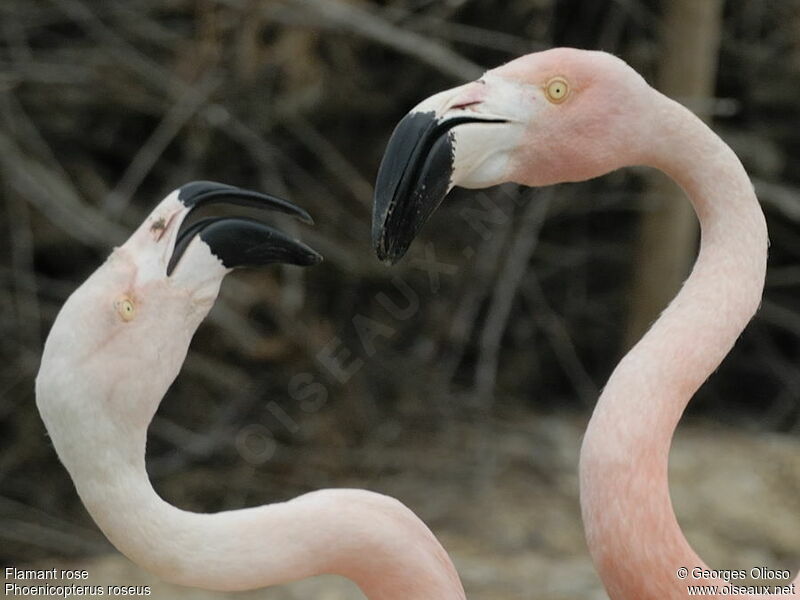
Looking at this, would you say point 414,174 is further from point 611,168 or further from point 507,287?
point 507,287

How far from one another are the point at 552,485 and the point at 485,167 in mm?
3346

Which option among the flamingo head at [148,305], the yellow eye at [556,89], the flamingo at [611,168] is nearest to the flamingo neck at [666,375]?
the flamingo at [611,168]

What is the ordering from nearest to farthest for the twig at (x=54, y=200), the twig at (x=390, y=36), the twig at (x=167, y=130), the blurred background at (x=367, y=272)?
the twig at (x=390, y=36) → the twig at (x=54, y=200) → the twig at (x=167, y=130) → the blurred background at (x=367, y=272)

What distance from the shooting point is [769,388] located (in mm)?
6113

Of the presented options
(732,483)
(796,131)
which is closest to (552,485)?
(732,483)

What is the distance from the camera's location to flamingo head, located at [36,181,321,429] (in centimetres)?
184

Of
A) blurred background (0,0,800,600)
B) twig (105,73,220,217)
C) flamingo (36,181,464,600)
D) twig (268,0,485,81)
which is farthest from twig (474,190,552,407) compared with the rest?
flamingo (36,181,464,600)

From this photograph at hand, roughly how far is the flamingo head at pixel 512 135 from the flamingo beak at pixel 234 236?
0.17m

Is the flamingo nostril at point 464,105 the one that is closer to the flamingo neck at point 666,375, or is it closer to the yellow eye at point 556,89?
the yellow eye at point 556,89

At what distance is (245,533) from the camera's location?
1.92 metres

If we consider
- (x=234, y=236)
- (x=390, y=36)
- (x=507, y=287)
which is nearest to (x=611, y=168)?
(x=234, y=236)

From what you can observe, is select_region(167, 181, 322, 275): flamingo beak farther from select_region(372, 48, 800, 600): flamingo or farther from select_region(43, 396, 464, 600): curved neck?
select_region(43, 396, 464, 600): curved neck

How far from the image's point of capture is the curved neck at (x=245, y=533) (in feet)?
Answer: 6.07

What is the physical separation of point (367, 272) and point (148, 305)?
3.57 meters
